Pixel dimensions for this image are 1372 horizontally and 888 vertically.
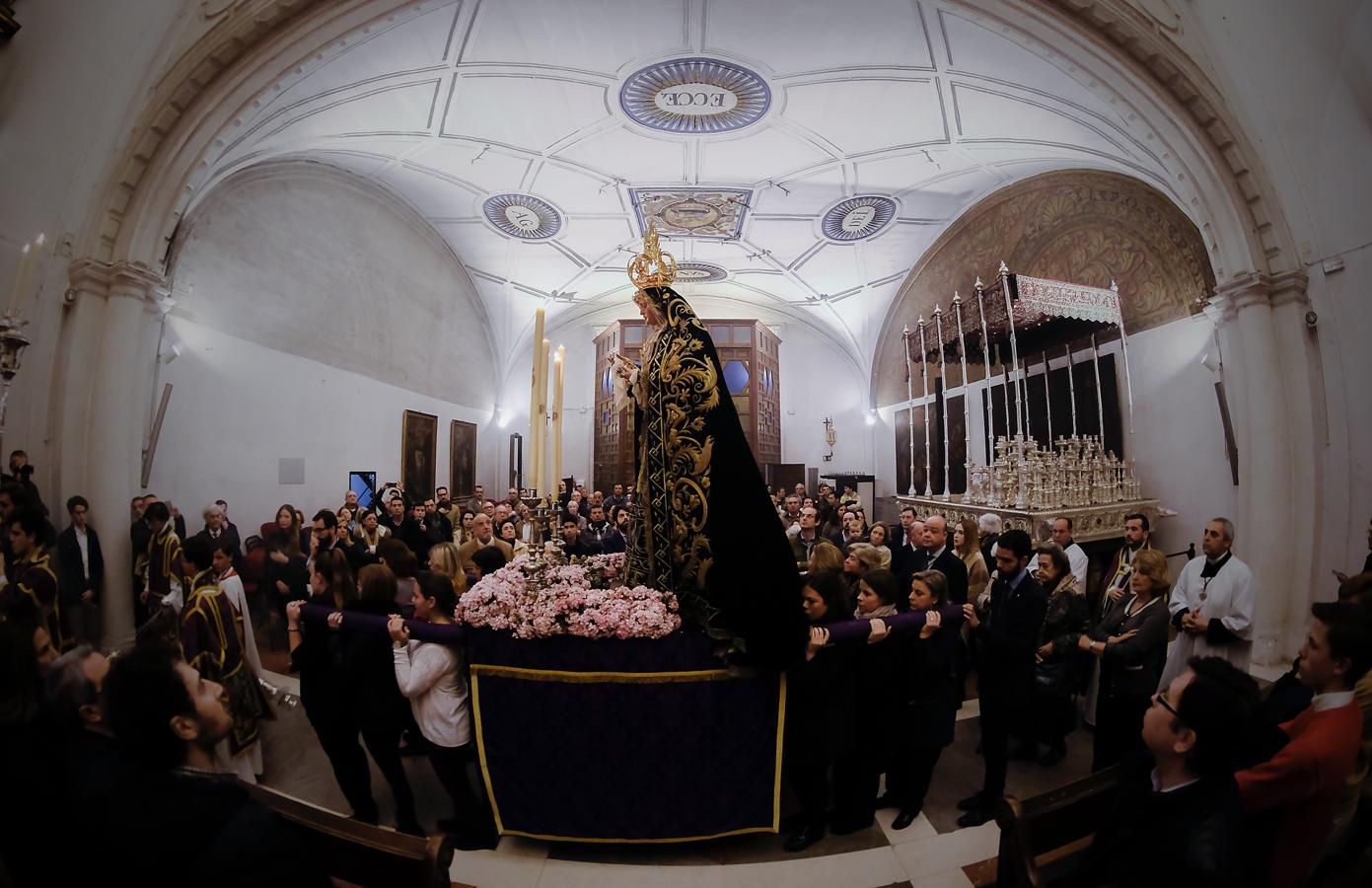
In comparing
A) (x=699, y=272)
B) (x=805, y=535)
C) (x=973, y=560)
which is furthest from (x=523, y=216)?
(x=973, y=560)

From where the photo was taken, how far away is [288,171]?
27.5 ft

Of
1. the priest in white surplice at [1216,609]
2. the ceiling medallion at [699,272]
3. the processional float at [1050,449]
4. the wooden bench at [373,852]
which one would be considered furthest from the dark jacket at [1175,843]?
the ceiling medallion at [699,272]

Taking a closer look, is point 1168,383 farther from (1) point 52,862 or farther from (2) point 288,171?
(2) point 288,171

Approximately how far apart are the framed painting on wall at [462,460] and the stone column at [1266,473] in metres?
13.2

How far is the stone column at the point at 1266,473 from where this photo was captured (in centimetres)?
478

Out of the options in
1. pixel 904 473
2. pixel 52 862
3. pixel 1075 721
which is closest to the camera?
pixel 52 862

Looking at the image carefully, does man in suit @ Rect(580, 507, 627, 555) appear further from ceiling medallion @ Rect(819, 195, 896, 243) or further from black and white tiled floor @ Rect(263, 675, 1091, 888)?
ceiling medallion @ Rect(819, 195, 896, 243)

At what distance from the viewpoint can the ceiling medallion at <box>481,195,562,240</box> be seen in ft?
34.8

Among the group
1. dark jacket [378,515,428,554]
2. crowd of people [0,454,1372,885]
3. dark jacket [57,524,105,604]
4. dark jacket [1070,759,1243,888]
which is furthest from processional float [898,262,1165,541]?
dark jacket [57,524,105,604]

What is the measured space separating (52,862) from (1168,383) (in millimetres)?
10116

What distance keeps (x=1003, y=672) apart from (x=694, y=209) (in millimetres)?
10275

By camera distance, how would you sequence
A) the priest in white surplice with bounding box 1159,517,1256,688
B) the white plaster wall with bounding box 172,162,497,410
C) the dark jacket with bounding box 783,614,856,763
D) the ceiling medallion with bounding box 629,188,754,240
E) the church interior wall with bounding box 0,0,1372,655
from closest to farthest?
the dark jacket with bounding box 783,614,856,763
the priest in white surplice with bounding box 1159,517,1256,688
the church interior wall with bounding box 0,0,1372,655
the white plaster wall with bounding box 172,162,497,410
the ceiling medallion with bounding box 629,188,754,240

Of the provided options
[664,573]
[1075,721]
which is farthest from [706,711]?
[1075,721]

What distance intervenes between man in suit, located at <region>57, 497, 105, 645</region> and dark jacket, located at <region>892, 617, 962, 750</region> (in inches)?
240
